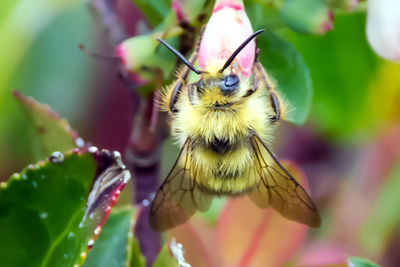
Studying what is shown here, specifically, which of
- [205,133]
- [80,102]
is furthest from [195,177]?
[80,102]

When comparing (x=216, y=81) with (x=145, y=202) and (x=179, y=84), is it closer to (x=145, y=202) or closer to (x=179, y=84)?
(x=179, y=84)

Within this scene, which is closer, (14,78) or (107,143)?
(14,78)

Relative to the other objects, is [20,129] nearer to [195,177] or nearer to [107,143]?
[107,143]

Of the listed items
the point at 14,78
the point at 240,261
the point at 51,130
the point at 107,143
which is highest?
the point at 51,130

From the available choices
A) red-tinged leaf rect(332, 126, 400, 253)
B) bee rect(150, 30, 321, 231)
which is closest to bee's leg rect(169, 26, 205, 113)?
bee rect(150, 30, 321, 231)

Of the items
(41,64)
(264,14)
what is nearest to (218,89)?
(264,14)

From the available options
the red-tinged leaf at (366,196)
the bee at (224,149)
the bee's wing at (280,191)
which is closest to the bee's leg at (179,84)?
the bee at (224,149)

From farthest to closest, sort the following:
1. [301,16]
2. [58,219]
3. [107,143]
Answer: [107,143], [301,16], [58,219]

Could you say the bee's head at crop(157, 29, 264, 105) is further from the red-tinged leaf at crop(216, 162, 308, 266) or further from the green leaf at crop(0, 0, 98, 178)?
the green leaf at crop(0, 0, 98, 178)
